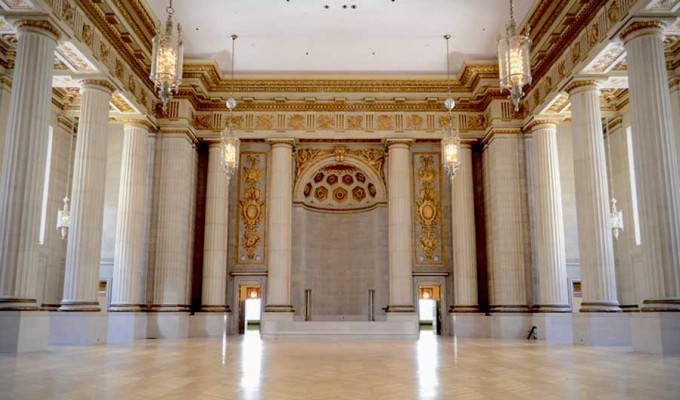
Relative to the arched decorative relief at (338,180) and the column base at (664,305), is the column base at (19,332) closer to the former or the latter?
the arched decorative relief at (338,180)

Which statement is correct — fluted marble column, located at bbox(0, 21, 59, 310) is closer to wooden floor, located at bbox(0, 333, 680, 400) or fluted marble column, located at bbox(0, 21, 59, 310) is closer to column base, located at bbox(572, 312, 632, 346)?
wooden floor, located at bbox(0, 333, 680, 400)

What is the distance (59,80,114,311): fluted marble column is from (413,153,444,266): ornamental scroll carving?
10153 mm

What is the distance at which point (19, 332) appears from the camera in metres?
9.81

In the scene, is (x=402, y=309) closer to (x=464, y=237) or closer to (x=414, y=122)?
(x=464, y=237)

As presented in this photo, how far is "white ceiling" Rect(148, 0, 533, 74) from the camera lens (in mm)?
14828

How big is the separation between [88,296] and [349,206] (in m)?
10.7

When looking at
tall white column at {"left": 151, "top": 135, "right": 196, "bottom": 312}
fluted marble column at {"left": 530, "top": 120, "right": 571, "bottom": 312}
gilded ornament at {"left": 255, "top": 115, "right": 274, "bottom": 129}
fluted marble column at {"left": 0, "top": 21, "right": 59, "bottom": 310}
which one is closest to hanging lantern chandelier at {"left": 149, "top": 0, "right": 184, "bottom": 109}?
fluted marble column at {"left": 0, "top": 21, "right": 59, "bottom": 310}

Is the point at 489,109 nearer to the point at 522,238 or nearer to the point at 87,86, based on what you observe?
the point at 522,238

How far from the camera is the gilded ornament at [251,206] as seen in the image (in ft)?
62.9

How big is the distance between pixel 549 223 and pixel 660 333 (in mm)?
6604

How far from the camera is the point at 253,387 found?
214 inches

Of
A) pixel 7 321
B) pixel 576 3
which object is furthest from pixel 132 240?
pixel 576 3

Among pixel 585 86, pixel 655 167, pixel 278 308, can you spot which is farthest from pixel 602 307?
pixel 278 308

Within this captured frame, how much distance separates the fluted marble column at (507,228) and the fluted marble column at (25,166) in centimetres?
1235
